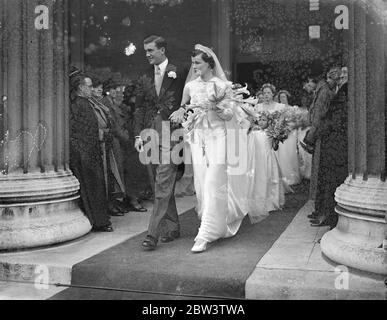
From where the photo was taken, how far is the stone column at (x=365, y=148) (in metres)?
4.00

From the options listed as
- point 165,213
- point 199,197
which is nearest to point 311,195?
point 199,197

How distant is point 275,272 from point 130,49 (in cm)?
822

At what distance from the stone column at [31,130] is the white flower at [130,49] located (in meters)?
5.82

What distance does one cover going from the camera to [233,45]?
Answer: 11.5 m

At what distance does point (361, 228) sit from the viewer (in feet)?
13.5

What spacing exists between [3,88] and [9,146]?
0.60 m

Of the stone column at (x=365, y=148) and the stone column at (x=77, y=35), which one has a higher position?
the stone column at (x=77, y=35)

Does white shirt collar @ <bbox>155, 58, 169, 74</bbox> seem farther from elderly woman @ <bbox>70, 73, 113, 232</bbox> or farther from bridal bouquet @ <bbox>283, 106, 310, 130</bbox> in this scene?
bridal bouquet @ <bbox>283, 106, 310, 130</bbox>

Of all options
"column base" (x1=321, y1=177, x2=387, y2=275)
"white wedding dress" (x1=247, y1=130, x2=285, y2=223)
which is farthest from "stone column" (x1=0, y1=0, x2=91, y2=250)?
"column base" (x1=321, y1=177, x2=387, y2=275)

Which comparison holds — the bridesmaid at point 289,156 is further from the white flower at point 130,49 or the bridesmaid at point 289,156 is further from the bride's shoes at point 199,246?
the bride's shoes at point 199,246

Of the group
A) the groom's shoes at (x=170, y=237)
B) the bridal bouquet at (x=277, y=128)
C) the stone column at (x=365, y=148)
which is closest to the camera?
the stone column at (x=365, y=148)

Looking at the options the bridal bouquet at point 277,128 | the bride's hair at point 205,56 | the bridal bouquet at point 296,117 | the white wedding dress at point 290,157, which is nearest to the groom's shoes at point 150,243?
the bride's hair at point 205,56

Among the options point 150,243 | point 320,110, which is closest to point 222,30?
point 320,110
